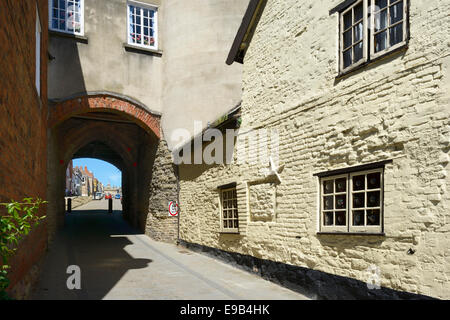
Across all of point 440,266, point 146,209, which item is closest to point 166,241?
point 146,209

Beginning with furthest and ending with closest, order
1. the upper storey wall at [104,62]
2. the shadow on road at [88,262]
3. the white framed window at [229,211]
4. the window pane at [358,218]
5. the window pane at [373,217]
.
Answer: the upper storey wall at [104,62] < the white framed window at [229,211] < the shadow on road at [88,262] < the window pane at [358,218] < the window pane at [373,217]

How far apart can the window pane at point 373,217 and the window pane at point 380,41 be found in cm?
247

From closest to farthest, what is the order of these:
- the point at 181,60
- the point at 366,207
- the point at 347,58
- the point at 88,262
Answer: the point at 366,207 < the point at 347,58 < the point at 88,262 < the point at 181,60

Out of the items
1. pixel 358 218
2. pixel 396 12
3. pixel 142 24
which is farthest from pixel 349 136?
pixel 142 24

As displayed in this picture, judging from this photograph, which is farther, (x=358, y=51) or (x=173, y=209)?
(x=173, y=209)

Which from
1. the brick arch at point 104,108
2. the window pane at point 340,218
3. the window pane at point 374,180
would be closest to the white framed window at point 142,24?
the brick arch at point 104,108

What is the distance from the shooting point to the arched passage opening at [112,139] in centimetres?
1434

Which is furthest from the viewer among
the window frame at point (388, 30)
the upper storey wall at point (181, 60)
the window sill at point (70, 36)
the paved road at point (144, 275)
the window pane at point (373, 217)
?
the upper storey wall at point (181, 60)

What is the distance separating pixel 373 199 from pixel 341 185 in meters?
0.73

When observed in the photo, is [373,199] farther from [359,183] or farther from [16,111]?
[16,111]

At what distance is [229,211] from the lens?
10.5m

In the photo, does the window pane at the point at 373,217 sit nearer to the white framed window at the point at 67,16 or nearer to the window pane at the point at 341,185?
the window pane at the point at 341,185

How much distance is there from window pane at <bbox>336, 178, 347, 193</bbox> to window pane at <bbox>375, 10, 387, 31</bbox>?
2.43 m

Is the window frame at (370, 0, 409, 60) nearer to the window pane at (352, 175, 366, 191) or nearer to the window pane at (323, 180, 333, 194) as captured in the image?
the window pane at (352, 175, 366, 191)
